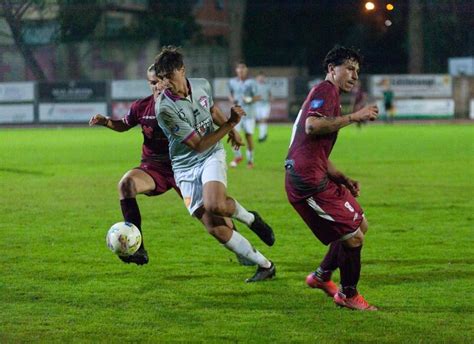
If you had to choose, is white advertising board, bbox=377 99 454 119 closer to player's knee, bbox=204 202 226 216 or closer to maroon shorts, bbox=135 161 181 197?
maroon shorts, bbox=135 161 181 197

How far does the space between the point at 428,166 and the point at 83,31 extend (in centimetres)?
2497

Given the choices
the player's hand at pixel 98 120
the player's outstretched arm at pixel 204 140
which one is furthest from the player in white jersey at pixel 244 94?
the player's outstretched arm at pixel 204 140

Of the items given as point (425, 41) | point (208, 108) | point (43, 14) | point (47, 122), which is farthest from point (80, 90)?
point (208, 108)

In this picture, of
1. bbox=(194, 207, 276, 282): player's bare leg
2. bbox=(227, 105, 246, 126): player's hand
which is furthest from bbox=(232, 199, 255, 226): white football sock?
bbox=(227, 105, 246, 126): player's hand

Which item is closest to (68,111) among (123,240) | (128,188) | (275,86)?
(275,86)

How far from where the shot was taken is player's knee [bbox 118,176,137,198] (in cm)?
973

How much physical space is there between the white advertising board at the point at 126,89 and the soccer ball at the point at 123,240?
37520 mm

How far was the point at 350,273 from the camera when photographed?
7688mm

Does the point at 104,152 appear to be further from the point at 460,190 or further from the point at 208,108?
the point at 208,108

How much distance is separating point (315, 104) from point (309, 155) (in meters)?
0.42

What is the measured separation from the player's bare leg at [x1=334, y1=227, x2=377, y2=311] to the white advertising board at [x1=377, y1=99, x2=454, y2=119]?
4042cm

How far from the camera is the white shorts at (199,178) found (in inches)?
338

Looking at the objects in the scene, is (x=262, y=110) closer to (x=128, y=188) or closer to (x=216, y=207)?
(x=128, y=188)

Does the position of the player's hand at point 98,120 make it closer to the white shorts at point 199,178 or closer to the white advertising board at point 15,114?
the white shorts at point 199,178
